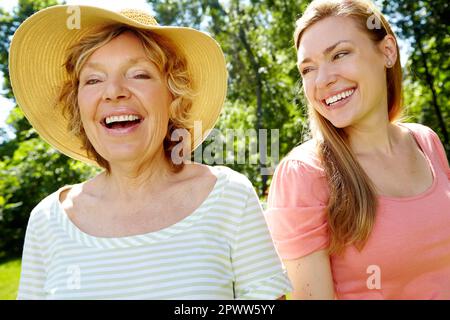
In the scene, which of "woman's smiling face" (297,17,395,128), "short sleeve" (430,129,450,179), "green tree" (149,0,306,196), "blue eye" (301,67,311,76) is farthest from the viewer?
"green tree" (149,0,306,196)

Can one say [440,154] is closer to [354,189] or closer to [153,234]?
[354,189]

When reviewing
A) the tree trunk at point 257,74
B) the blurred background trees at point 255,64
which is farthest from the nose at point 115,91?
the tree trunk at point 257,74

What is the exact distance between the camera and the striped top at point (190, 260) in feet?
5.60

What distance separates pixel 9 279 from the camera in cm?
849

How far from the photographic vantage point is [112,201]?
1976mm

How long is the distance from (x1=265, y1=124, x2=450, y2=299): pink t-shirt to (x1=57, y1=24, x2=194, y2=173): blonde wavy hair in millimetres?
461

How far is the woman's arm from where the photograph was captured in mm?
1968

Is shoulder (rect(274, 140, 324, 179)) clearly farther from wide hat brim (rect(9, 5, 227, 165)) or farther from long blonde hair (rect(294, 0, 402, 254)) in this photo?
wide hat brim (rect(9, 5, 227, 165))

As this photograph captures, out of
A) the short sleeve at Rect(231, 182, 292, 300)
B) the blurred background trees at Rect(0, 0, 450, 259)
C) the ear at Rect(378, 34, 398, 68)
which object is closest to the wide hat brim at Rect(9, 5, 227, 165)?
the short sleeve at Rect(231, 182, 292, 300)

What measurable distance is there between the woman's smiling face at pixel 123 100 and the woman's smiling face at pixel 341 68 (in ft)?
2.29

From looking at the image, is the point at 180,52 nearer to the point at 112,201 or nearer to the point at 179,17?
the point at 112,201

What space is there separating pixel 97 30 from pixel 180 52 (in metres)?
0.33

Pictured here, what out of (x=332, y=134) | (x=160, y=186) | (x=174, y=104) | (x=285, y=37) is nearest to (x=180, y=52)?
(x=174, y=104)

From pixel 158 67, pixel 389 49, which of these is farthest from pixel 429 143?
pixel 158 67
